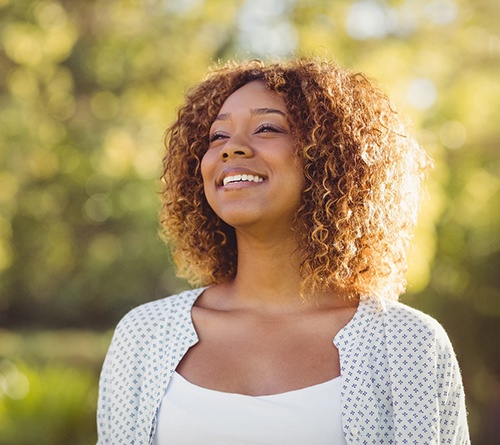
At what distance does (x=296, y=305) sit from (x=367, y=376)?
1.20 feet

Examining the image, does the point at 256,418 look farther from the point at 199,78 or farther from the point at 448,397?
the point at 199,78

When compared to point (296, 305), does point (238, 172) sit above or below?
above

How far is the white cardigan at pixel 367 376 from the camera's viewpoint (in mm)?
2311

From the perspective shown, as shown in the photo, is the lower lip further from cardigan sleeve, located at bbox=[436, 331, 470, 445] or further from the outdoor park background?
the outdoor park background

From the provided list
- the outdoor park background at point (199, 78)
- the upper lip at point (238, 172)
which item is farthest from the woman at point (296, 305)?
the outdoor park background at point (199, 78)

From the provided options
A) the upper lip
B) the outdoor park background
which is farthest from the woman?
the outdoor park background

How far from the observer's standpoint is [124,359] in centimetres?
261

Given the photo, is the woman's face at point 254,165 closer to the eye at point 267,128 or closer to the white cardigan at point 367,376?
the eye at point 267,128

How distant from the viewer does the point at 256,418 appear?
2.31 metres

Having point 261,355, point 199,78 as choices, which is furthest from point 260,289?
Answer: point 199,78

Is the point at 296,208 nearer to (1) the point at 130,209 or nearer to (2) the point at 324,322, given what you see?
(2) the point at 324,322

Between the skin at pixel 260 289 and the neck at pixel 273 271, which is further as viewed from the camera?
the neck at pixel 273 271

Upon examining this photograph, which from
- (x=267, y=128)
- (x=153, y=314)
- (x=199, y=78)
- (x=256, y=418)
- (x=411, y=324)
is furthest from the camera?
(x=199, y=78)

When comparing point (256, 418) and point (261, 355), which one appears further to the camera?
point (261, 355)
